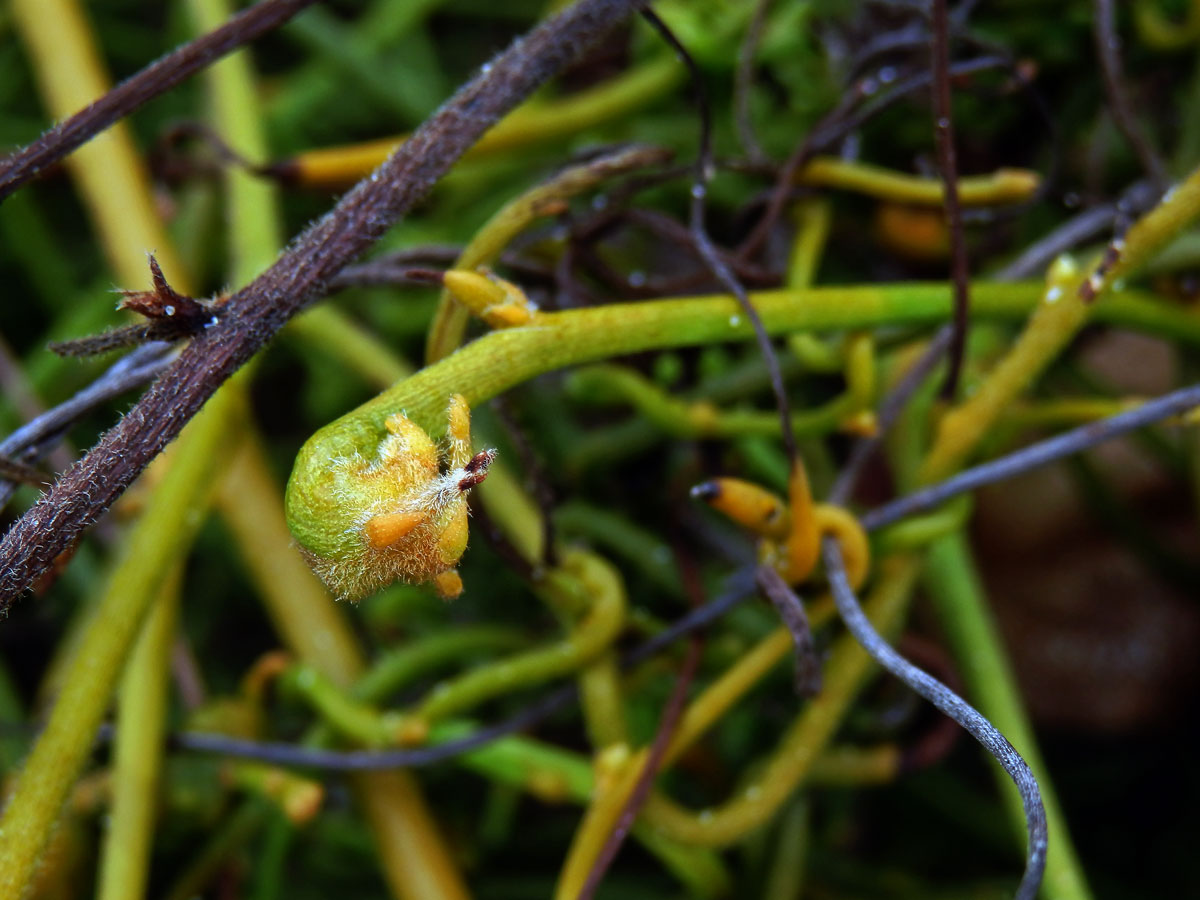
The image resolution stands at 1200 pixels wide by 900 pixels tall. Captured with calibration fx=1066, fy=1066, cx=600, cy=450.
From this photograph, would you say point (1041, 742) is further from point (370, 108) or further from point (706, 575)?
point (370, 108)

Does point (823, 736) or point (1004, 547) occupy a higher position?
point (1004, 547)

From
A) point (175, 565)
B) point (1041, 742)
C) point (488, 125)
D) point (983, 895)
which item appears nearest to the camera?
point (488, 125)

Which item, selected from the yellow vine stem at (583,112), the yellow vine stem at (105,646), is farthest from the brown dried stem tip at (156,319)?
the yellow vine stem at (583,112)

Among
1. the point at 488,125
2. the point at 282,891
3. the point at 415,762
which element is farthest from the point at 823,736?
the point at 282,891

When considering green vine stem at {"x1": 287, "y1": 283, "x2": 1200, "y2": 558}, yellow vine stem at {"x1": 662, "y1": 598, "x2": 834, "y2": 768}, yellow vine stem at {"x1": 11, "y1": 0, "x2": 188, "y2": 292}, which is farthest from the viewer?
yellow vine stem at {"x1": 11, "y1": 0, "x2": 188, "y2": 292}

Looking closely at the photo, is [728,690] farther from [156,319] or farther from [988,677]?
[156,319]


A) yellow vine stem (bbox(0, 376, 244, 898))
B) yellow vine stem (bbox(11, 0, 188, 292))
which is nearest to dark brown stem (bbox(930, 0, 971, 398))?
yellow vine stem (bbox(0, 376, 244, 898))

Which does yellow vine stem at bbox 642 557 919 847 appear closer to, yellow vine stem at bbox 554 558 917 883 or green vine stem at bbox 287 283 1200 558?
yellow vine stem at bbox 554 558 917 883

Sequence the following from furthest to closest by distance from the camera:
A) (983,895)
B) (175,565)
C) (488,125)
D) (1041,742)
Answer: (1041,742) → (983,895) → (175,565) → (488,125)
